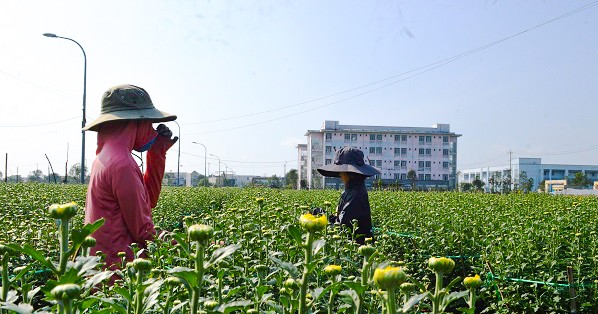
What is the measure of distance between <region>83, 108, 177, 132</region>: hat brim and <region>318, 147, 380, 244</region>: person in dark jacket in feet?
7.02

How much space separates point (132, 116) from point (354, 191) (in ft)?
8.53

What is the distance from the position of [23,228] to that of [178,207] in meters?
3.82

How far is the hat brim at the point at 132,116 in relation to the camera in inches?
133

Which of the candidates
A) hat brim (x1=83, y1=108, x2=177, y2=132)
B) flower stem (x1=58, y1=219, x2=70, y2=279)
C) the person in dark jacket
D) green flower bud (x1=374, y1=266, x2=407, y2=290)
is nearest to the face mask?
hat brim (x1=83, y1=108, x2=177, y2=132)

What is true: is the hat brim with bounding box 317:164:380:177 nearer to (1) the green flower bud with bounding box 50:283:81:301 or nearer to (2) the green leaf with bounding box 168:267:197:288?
(2) the green leaf with bounding box 168:267:197:288

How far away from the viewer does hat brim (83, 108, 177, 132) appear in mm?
3367

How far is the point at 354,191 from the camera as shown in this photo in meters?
5.28

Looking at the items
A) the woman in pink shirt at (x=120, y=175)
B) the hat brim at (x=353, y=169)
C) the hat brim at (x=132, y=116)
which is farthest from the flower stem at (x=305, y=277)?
the hat brim at (x=353, y=169)

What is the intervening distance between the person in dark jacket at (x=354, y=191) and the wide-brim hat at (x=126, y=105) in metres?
2.25

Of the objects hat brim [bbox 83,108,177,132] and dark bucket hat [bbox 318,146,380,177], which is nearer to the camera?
hat brim [bbox 83,108,177,132]

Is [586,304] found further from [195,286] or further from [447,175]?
[447,175]

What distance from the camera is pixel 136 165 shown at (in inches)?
135

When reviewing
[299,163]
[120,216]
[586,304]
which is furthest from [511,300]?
[299,163]

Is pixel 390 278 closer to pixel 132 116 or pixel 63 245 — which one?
pixel 63 245
